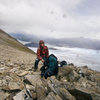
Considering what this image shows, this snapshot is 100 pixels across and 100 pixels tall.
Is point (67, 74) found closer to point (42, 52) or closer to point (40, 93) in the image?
point (40, 93)

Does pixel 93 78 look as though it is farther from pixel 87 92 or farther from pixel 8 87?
pixel 8 87

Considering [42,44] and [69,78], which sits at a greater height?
[42,44]

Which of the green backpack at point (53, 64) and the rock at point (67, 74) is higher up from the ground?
the green backpack at point (53, 64)

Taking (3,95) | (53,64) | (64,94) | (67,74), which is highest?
(53,64)

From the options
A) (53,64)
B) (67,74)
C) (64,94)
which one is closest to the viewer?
(64,94)

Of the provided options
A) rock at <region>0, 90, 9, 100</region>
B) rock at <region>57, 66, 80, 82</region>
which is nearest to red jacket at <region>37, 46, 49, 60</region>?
rock at <region>57, 66, 80, 82</region>

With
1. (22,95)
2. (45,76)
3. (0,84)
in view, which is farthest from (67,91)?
(0,84)

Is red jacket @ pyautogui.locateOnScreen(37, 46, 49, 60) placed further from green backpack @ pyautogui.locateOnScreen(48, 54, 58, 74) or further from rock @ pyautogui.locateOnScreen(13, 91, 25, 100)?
rock @ pyautogui.locateOnScreen(13, 91, 25, 100)

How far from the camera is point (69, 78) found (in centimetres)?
674

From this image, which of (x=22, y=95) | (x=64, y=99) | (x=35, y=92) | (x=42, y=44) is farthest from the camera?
(x=42, y=44)

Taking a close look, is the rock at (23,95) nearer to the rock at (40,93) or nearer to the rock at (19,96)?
the rock at (19,96)

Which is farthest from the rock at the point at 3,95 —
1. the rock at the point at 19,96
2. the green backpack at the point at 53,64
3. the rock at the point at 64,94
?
the green backpack at the point at 53,64

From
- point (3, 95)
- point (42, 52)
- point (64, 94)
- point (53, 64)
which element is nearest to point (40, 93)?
point (64, 94)

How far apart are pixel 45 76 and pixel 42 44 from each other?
9.78 ft
